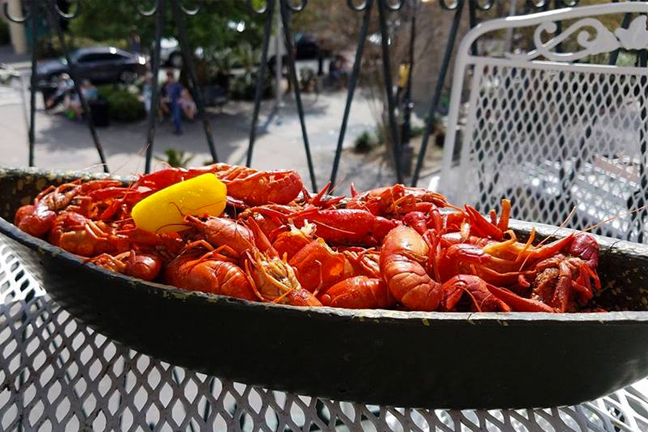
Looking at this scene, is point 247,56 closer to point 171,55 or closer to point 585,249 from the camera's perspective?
point 171,55

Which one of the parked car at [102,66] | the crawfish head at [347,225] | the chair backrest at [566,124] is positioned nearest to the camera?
the crawfish head at [347,225]

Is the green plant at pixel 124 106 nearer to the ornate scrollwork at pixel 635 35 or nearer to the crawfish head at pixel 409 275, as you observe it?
the ornate scrollwork at pixel 635 35

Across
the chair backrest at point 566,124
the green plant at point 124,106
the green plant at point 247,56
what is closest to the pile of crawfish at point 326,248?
the chair backrest at point 566,124

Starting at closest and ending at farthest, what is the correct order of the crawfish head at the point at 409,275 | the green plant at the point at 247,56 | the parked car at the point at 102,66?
the crawfish head at the point at 409,275, the parked car at the point at 102,66, the green plant at the point at 247,56

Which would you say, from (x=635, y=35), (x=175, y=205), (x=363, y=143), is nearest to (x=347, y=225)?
(x=175, y=205)

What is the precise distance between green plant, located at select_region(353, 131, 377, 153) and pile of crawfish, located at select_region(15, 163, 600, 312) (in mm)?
9019

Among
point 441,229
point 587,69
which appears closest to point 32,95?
point 441,229

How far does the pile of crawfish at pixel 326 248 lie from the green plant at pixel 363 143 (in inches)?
355

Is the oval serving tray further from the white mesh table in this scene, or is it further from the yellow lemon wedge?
the yellow lemon wedge

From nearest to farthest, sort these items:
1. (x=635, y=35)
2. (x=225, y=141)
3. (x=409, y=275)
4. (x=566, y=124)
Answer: (x=409, y=275)
(x=635, y=35)
(x=566, y=124)
(x=225, y=141)

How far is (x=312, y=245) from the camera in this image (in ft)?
3.93

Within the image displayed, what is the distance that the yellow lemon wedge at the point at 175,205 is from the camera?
121 centimetres

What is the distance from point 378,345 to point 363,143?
9633mm

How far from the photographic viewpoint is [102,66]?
14.2 metres
